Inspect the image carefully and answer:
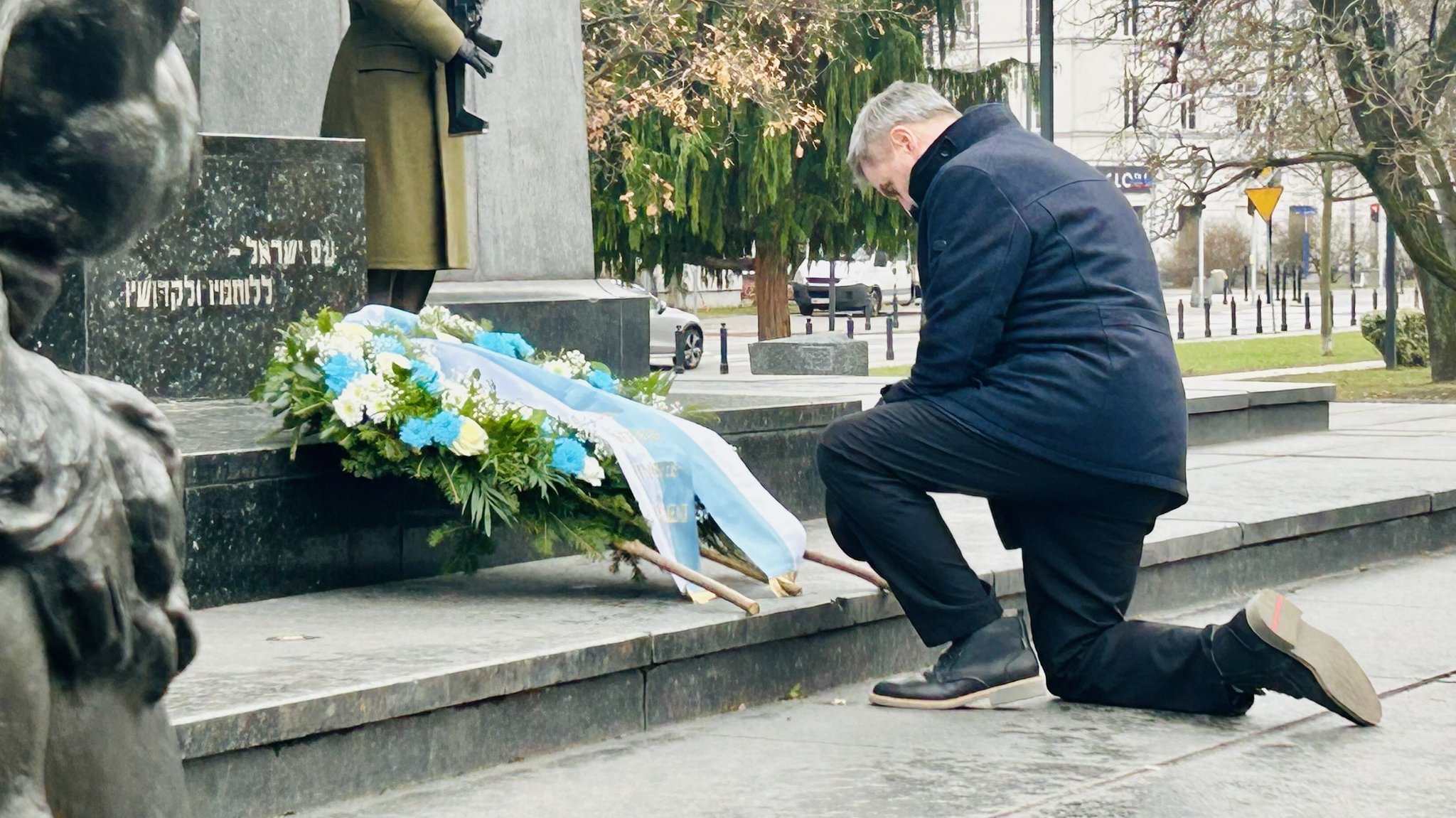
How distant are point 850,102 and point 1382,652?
21.7 m

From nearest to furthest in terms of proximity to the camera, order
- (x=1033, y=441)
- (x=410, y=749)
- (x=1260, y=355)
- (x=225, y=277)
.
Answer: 1. (x=410, y=749)
2. (x=1033, y=441)
3. (x=225, y=277)
4. (x=1260, y=355)

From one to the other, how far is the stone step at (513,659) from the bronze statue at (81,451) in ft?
7.29

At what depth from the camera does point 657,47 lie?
2158 centimetres

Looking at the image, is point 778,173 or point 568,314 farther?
point 778,173

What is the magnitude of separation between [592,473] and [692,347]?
25663 mm

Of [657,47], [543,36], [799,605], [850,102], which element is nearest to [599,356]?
[543,36]

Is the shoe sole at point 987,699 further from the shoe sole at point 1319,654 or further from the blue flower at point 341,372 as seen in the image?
the blue flower at point 341,372

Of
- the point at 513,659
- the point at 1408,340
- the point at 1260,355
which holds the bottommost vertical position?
the point at 1260,355

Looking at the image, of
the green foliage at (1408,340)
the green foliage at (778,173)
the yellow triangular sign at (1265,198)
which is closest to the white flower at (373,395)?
the green foliage at (778,173)

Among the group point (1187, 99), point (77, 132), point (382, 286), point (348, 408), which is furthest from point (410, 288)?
point (1187, 99)

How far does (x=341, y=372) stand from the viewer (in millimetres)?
5332

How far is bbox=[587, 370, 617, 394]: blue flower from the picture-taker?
5.89 m

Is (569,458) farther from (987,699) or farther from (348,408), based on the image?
(987,699)

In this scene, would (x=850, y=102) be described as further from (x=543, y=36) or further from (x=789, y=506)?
(x=789, y=506)
